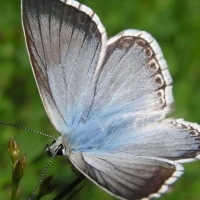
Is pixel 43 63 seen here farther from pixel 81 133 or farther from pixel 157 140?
pixel 157 140

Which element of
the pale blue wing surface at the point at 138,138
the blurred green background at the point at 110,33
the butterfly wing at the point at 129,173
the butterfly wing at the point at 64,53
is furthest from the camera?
the blurred green background at the point at 110,33

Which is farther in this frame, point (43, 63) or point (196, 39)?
point (196, 39)

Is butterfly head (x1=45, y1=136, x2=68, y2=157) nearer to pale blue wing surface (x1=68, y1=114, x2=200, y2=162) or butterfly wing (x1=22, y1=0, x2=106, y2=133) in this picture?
pale blue wing surface (x1=68, y1=114, x2=200, y2=162)

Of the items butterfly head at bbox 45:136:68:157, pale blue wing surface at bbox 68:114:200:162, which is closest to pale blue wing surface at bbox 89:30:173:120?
pale blue wing surface at bbox 68:114:200:162

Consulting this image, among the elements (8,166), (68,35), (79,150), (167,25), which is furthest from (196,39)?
(79,150)

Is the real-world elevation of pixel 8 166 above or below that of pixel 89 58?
below

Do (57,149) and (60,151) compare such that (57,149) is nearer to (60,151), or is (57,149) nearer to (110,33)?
(60,151)

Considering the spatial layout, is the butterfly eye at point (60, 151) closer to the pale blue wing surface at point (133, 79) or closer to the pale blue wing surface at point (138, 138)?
the pale blue wing surface at point (138, 138)

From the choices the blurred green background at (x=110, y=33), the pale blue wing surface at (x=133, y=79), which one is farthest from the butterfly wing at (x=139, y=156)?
the blurred green background at (x=110, y=33)
